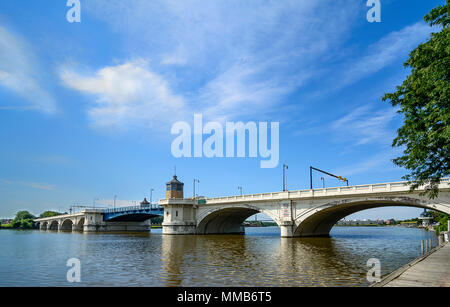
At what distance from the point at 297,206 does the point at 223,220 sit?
3042cm

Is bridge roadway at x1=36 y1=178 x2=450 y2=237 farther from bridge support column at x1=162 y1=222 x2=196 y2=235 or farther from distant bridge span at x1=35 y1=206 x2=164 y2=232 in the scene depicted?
distant bridge span at x1=35 y1=206 x2=164 y2=232

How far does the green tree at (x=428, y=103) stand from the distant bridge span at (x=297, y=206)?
3486 millimetres

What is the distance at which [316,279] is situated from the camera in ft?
59.3

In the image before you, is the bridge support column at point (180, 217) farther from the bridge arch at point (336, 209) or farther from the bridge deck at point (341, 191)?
the bridge arch at point (336, 209)

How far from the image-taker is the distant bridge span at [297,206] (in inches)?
1545

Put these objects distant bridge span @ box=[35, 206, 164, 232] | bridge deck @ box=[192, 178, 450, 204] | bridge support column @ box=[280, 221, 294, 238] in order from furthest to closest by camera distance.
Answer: distant bridge span @ box=[35, 206, 164, 232] → bridge support column @ box=[280, 221, 294, 238] → bridge deck @ box=[192, 178, 450, 204]

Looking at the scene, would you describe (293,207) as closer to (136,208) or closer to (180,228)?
(180,228)

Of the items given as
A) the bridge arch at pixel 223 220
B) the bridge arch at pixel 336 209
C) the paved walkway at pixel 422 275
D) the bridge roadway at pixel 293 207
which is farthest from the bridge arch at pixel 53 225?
the paved walkway at pixel 422 275

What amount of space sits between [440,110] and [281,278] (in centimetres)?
1247

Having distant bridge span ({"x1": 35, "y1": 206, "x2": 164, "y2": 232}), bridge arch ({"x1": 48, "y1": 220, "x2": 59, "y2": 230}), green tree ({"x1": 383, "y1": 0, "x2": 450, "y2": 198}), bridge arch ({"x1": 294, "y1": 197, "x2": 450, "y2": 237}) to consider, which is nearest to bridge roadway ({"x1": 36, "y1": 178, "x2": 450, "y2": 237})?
bridge arch ({"x1": 294, "y1": 197, "x2": 450, "y2": 237})

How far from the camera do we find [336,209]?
49.9m

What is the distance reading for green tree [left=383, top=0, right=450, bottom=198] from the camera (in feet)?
53.0

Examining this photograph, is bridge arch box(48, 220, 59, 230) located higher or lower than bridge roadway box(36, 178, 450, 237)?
lower
